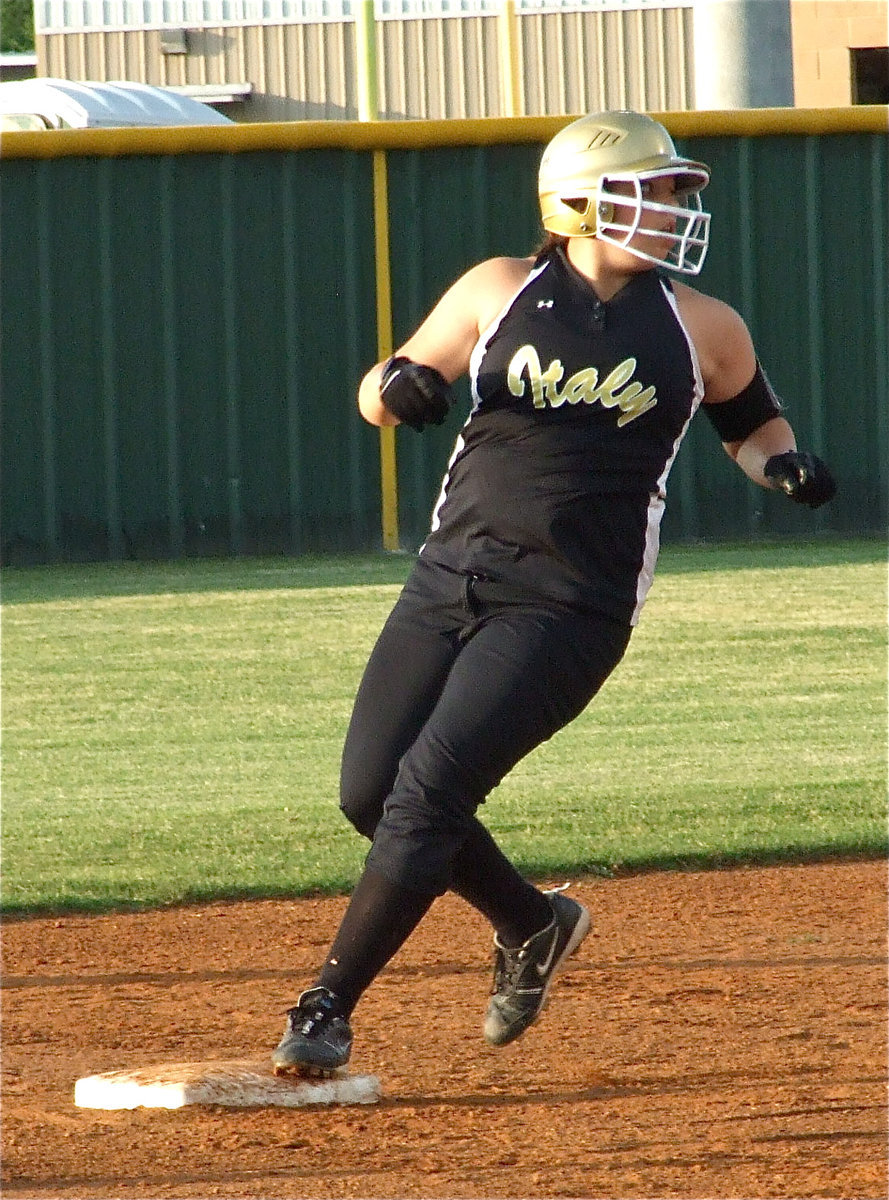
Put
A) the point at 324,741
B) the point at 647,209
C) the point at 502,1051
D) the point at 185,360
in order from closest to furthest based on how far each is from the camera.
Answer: the point at 647,209 → the point at 502,1051 → the point at 324,741 → the point at 185,360

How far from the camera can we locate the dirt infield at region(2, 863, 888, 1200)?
3.64 metres

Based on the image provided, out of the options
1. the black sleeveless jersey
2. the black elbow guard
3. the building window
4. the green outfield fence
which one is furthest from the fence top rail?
the black sleeveless jersey

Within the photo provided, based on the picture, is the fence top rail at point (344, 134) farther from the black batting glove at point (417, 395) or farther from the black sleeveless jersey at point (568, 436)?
the black batting glove at point (417, 395)

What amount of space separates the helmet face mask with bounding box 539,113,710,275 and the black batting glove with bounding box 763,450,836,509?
1.58ft

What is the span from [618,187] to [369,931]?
5.34ft

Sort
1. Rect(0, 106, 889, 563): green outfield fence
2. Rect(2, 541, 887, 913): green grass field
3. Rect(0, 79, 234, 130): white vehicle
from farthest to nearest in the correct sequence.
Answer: Rect(0, 79, 234, 130): white vehicle → Rect(0, 106, 889, 563): green outfield fence → Rect(2, 541, 887, 913): green grass field

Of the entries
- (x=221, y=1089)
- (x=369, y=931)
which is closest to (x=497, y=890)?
(x=369, y=931)

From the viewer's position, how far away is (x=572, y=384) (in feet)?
12.8

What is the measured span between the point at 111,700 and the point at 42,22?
66.6 ft

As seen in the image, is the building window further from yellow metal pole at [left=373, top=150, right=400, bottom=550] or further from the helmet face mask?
the helmet face mask

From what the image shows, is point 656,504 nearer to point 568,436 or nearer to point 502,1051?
point 568,436

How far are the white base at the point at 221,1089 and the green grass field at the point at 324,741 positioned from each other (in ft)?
6.90

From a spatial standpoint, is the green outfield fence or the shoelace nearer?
the shoelace

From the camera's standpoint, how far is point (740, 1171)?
3631 millimetres
